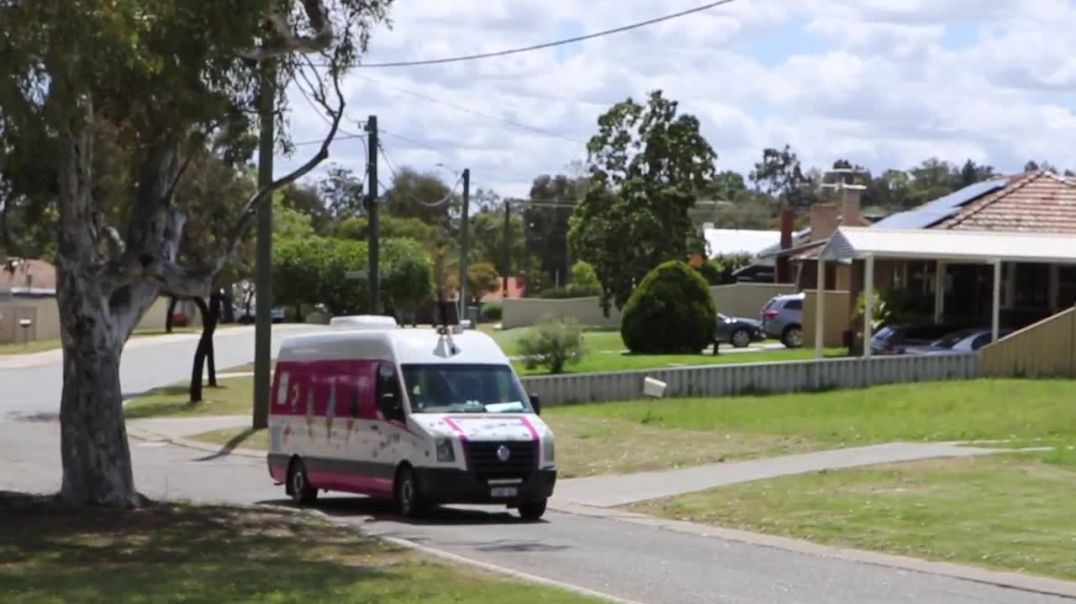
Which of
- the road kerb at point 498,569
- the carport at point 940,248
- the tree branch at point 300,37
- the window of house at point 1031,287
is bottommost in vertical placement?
the road kerb at point 498,569

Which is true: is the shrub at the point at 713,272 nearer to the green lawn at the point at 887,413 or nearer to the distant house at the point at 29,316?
the distant house at the point at 29,316

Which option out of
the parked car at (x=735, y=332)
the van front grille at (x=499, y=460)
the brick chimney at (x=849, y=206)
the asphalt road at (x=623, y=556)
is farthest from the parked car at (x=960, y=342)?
the brick chimney at (x=849, y=206)

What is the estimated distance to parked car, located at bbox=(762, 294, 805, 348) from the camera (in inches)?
2248

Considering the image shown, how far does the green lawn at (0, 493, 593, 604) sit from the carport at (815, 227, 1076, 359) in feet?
78.7

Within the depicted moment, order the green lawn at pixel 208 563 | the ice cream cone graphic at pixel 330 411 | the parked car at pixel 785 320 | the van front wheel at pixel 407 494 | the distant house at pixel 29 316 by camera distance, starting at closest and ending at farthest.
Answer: the green lawn at pixel 208 563 < the van front wheel at pixel 407 494 < the ice cream cone graphic at pixel 330 411 < the parked car at pixel 785 320 < the distant house at pixel 29 316

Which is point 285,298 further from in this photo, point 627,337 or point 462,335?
point 462,335

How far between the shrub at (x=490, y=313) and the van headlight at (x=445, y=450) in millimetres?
74968

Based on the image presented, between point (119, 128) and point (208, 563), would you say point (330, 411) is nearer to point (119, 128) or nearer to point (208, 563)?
point (119, 128)

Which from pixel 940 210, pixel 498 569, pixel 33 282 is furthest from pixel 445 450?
pixel 33 282

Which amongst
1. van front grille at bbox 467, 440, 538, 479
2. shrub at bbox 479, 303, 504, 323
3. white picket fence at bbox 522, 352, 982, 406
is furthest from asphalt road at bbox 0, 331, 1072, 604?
shrub at bbox 479, 303, 504, 323

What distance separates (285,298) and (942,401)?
202 ft

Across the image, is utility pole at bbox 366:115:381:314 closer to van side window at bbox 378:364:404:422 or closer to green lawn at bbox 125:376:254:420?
green lawn at bbox 125:376:254:420

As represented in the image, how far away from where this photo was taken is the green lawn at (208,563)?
13.0 meters

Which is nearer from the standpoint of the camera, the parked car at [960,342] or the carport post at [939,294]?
the parked car at [960,342]
